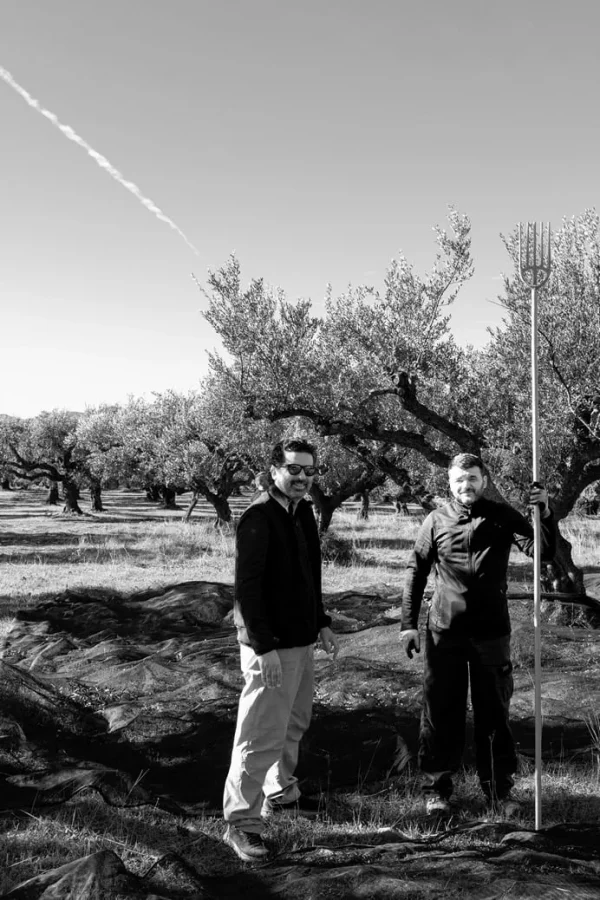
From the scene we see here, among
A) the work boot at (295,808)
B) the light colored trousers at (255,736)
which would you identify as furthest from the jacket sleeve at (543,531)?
the work boot at (295,808)

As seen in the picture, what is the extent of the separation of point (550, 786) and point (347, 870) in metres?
2.25

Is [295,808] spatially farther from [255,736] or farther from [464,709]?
[464,709]

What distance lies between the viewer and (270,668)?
4133mm

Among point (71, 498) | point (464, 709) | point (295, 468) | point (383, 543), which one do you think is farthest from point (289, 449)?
point (71, 498)

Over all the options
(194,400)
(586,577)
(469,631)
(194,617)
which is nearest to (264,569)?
(469,631)

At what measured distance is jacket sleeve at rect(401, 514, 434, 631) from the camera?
482 cm

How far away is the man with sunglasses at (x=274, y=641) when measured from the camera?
4.16 m

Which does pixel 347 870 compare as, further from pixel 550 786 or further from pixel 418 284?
pixel 418 284

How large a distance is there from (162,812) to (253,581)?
153 cm

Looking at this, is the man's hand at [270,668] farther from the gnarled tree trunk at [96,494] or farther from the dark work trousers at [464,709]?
the gnarled tree trunk at [96,494]

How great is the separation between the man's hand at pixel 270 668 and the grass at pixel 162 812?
909 millimetres

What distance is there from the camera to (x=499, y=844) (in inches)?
152

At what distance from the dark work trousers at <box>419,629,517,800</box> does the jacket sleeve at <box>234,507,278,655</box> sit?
112 centimetres

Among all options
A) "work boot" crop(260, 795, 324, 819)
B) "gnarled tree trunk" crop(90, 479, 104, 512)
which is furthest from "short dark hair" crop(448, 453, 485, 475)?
"gnarled tree trunk" crop(90, 479, 104, 512)
